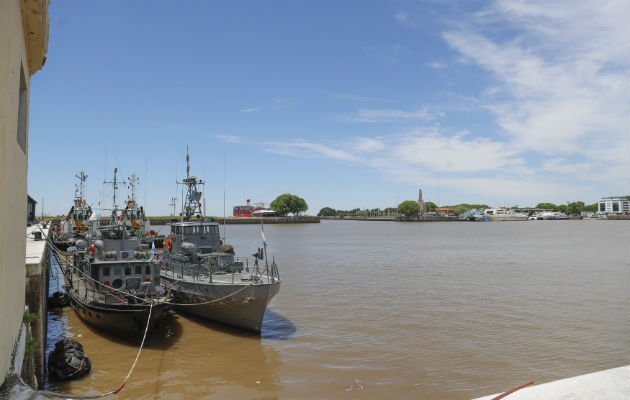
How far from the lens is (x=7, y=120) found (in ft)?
15.9

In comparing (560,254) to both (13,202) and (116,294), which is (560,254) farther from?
(13,202)

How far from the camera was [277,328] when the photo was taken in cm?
1884

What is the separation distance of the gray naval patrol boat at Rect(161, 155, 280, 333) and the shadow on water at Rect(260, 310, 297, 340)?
876 mm

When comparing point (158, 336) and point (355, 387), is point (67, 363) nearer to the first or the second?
point (158, 336)

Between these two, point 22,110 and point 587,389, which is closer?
point 587,389

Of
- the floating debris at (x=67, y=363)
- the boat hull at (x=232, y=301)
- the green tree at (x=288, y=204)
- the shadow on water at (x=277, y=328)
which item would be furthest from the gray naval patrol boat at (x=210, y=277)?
the green tree at (x=288, y=204)

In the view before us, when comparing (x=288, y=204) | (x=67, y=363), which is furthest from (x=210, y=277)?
(x=288, y=204)

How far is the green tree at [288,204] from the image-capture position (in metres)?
175

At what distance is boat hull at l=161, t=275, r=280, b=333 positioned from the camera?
16.6 metres

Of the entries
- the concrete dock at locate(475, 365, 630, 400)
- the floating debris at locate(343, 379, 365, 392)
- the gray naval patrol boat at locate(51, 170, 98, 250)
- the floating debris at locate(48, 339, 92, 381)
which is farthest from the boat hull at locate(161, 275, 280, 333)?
the gray naval patrol boat at locate(51, 170, 98, 250)

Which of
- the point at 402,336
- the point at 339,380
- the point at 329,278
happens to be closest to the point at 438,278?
the point at 329,278

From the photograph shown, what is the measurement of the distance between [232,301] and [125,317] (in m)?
4.12

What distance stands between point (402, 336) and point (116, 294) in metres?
12.3

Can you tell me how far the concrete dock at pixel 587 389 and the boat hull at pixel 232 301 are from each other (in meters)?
11.5
